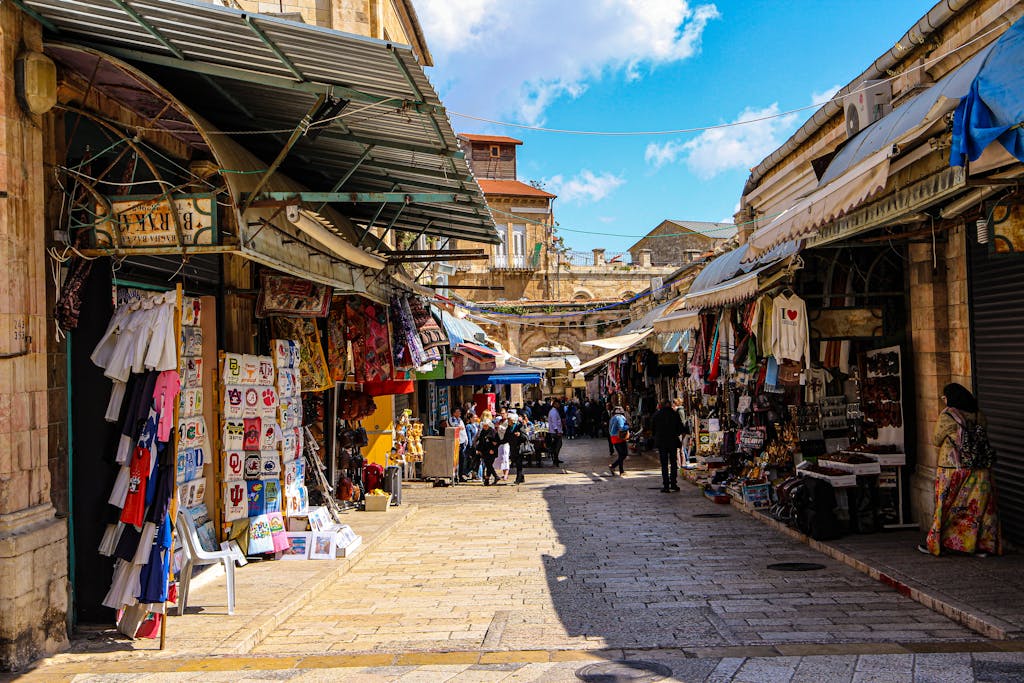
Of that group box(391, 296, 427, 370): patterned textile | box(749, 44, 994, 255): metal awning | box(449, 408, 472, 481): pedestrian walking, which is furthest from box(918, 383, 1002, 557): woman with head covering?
box(449, 408, 472, 481): pedestrian walking

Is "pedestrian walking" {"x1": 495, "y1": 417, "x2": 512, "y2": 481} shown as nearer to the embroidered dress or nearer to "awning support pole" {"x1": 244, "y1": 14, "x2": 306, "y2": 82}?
the embroidered dress

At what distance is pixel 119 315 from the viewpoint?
679cm

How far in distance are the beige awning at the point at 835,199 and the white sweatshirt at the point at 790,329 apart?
218cm

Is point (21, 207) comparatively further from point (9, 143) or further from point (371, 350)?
point (371, 350)

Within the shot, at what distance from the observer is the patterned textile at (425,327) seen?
13.8m

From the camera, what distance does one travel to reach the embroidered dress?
27.2 feet

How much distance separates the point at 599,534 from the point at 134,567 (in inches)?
268

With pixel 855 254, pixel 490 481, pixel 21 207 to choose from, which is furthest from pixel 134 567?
pixel 490 481

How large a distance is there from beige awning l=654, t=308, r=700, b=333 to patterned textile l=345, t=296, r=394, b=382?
18.2 feet

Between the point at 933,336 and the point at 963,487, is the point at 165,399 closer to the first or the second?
the point at 963,487

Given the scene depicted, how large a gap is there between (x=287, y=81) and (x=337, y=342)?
20.2 feet

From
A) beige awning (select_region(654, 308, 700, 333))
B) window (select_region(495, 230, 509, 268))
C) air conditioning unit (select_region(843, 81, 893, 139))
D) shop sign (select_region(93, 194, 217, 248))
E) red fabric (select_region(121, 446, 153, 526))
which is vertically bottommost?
red fabric (select_region(121, 446, 153, 526))

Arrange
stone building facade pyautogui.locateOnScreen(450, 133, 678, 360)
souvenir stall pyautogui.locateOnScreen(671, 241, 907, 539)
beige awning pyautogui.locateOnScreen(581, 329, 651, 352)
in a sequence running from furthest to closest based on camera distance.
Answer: stone building facade pyautogui.locateOnScreen(450, 133, 678, 360) < beige awning pyautogui.locateOnScreen(581, 329, 651, 352) < souvenir stall pyautogui.locateOnScreen(671, 241, 907, 539)

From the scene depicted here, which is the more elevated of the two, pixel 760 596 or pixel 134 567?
pixel 134 567
